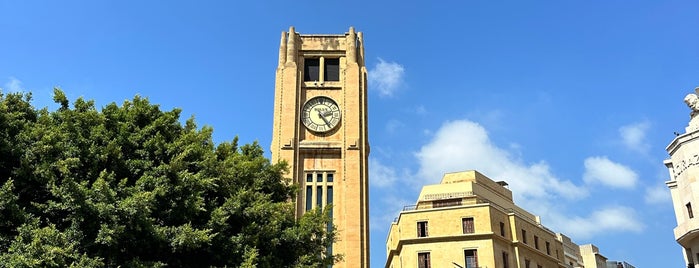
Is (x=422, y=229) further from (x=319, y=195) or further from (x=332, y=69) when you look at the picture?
(x=332, y=69)

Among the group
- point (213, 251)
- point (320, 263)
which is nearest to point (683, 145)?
point (320, 263)

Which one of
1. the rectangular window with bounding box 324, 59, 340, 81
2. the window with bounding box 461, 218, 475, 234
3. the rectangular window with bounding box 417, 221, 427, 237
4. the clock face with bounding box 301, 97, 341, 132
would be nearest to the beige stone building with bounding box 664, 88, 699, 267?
the window with bounding box 461, 218, 475, 234

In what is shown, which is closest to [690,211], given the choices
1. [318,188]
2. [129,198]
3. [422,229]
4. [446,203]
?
[129,198]

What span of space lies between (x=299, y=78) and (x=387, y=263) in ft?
45.3

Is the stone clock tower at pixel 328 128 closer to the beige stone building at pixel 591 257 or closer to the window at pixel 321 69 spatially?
the window at pixel 321 69

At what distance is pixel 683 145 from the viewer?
22094 mm

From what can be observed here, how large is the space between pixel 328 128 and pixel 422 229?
323 inches

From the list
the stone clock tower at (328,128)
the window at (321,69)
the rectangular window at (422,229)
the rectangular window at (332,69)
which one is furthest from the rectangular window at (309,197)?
the rectangular window at (332,69)

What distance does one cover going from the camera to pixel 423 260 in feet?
123

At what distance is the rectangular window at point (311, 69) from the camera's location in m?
42.0

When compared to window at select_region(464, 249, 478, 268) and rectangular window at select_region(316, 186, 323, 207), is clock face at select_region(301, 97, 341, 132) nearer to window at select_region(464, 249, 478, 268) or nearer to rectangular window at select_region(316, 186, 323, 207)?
rectangular window at select_region(316, 186, 323, 207)

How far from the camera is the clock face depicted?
130 feet

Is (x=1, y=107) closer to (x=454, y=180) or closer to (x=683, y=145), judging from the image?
(x=683, y=145)

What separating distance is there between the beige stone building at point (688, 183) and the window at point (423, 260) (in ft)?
54.0
